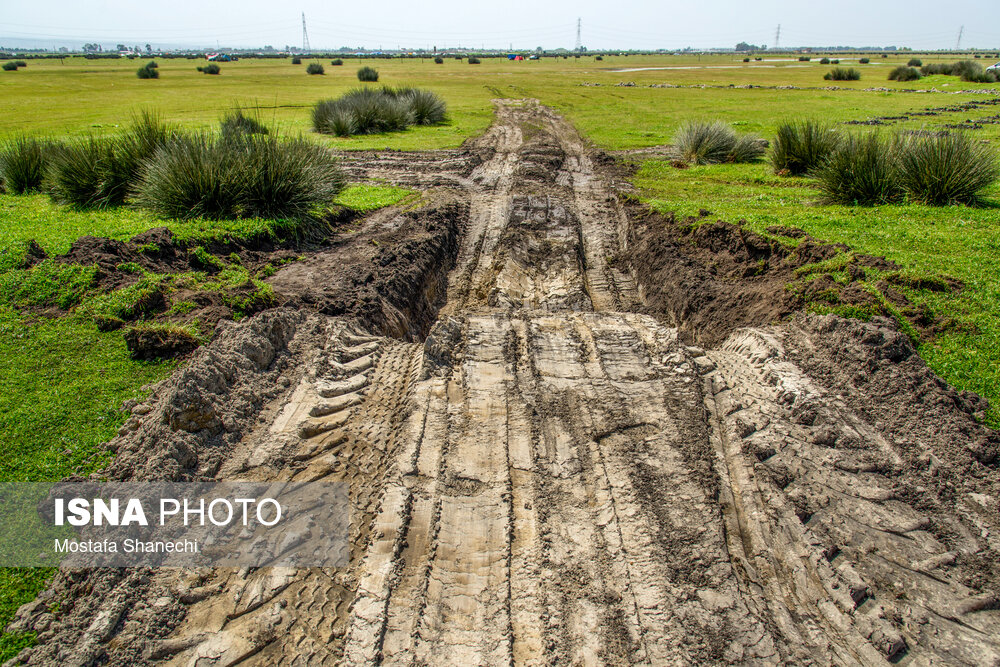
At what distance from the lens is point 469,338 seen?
564 cm

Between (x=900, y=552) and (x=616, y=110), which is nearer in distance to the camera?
(x=900, y=552)

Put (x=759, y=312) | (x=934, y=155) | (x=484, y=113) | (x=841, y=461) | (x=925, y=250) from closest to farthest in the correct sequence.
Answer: (x=841, y=461)
(x=759, y=312)
(x=925, y=250)
(x=934, y=155)
(x=484, y=113)

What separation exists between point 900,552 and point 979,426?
5.51 ft

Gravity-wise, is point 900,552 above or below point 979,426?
below

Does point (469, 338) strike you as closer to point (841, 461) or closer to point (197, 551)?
point (197, 551)

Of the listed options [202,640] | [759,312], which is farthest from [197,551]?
[759,312]

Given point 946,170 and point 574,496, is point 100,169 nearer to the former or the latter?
point 574,496

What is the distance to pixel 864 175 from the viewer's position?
973cm

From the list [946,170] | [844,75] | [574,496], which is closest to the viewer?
[574,496]

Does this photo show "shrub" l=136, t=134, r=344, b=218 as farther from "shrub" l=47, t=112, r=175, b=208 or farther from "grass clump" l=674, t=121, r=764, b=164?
"grass clump" l=674, t=121, r=764, b=164

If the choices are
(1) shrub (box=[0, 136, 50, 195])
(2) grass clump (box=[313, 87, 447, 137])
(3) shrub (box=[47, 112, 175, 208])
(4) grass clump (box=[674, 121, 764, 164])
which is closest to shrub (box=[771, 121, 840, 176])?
(4) grass clump (box=[674, 121, 764, 164])

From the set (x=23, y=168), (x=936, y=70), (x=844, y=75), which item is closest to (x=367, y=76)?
(x=23, y=168)

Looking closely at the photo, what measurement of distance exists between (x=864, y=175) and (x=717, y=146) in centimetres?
510

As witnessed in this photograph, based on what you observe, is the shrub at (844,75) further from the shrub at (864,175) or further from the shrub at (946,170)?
the shrub at (864,175)
